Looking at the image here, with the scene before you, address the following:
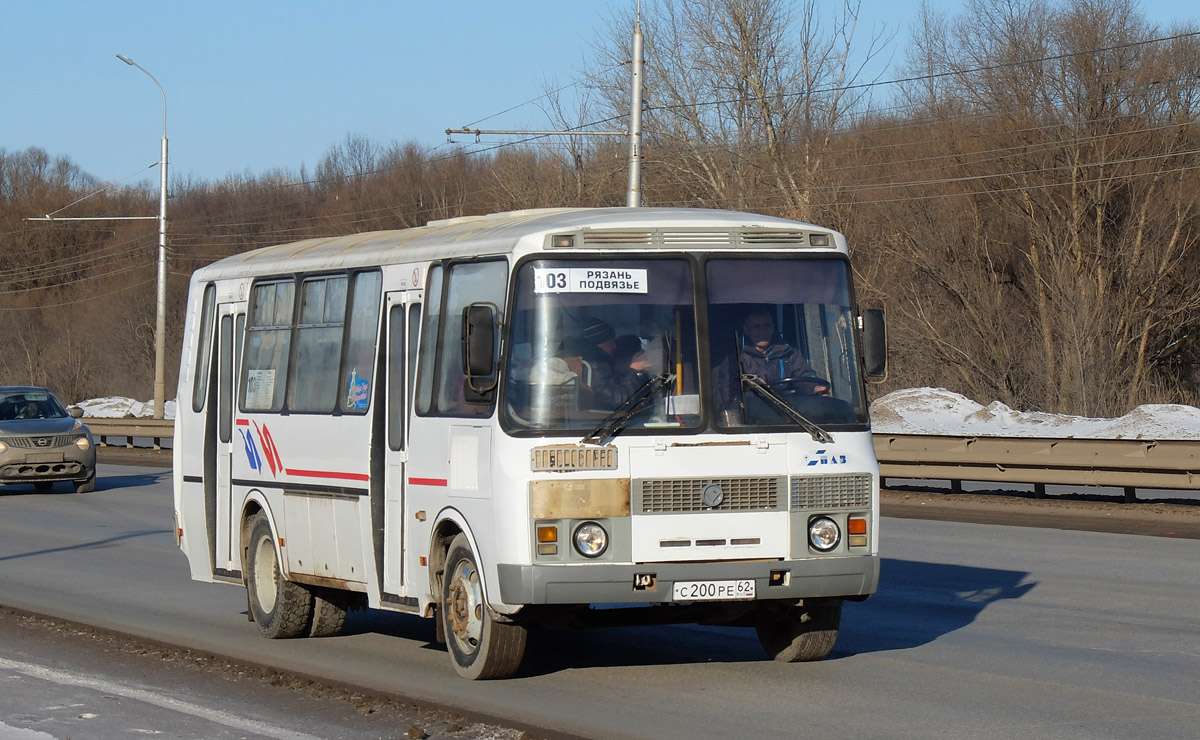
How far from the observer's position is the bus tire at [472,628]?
27.5 ft

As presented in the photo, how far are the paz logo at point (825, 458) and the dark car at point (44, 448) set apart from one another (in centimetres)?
2021

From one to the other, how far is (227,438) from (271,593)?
4.21ft

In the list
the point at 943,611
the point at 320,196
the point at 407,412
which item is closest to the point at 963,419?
the point at 943,611

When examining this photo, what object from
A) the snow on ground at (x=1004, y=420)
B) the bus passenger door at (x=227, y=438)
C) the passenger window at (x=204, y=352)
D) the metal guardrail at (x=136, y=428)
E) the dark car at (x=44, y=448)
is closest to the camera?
the bus passenger door at (x=227, y=438)

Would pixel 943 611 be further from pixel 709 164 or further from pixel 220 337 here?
pixel 709 164

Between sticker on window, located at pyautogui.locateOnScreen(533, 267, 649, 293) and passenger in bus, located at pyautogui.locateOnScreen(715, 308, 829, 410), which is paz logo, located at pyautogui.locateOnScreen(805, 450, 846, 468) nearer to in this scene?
passenger in bus, located at pyautogui.locateOnScreen(715, 308, 829, 410)

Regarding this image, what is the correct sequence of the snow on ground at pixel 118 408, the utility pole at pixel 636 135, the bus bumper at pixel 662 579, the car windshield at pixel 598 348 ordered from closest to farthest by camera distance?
1. the bus bumper at pixel 662 579
2. the car windshield at pixel 598 348
3. the utility pole at pixel 636 135
4. the snow on ground at pixel 118 408

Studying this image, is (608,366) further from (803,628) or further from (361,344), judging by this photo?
(361,344)

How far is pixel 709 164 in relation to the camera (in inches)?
1762

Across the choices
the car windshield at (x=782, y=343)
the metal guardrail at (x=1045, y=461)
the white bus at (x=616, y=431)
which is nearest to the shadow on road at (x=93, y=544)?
the white bus at (x=616, y=431)

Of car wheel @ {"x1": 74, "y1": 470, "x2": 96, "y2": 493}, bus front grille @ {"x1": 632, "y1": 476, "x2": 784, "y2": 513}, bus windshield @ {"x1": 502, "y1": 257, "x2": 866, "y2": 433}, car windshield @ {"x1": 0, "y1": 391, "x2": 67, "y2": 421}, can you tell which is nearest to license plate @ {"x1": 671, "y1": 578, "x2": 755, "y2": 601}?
bus front grille @ {"x1": 632, "y1": 476, "x2": 784, "y2": 513}

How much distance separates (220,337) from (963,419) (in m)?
26.0

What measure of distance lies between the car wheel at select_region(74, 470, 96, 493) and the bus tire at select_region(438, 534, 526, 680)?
19368 mm

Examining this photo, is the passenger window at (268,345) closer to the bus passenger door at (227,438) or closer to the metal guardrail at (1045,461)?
the bus passenger door at (227,438)
